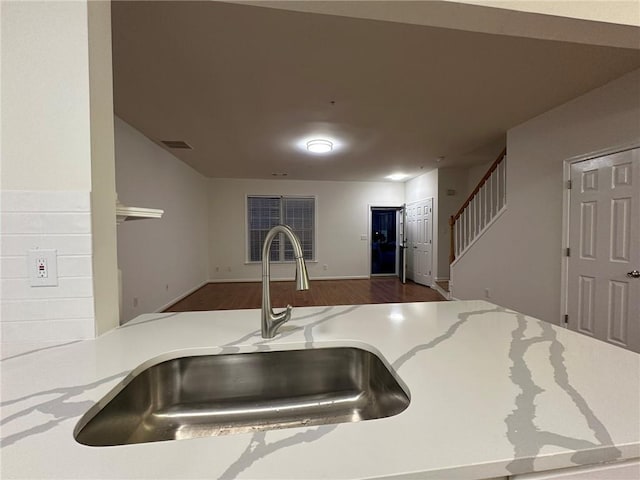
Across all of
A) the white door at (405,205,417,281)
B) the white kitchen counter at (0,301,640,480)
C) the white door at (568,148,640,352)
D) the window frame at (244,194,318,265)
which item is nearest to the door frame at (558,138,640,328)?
the white door at (568,148,640,352)

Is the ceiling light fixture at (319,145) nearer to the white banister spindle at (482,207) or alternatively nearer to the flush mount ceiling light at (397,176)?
the white banister spindle at (482,207)

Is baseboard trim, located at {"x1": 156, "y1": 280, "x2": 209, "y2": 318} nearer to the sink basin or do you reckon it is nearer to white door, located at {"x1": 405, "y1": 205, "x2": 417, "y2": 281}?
the sink basin

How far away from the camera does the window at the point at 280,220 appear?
6.85 meters

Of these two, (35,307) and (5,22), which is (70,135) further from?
(35,307)

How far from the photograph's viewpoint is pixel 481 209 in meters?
4.35

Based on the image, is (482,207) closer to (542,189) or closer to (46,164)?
(542,189)

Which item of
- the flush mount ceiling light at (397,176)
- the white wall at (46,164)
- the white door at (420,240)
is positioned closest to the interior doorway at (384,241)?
the white door at (420,240)

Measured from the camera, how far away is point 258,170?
229 inches

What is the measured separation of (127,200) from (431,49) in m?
3.38

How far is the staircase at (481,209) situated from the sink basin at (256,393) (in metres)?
3.76

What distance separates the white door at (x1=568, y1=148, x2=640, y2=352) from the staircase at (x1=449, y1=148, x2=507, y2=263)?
1000 millimetres

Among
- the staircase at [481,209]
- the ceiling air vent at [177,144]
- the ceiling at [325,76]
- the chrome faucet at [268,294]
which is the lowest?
the chrome faucet at [268,294]

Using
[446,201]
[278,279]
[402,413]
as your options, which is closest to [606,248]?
[402,413]

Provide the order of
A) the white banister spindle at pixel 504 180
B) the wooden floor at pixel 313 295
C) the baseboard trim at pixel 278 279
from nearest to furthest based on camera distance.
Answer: the white banister spindle at pixel 504 180 → the wooden floor at pixel 313 295 → the baseboard trim at pixel 278 279
